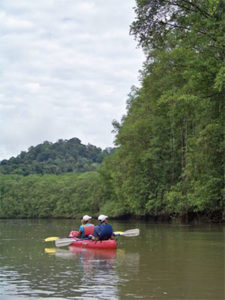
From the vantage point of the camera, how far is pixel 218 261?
1142 cm

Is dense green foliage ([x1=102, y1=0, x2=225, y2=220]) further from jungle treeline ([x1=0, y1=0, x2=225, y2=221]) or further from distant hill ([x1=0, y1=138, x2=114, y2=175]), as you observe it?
distant hill ([x1=0, y1=138, x2=114, y2=175])

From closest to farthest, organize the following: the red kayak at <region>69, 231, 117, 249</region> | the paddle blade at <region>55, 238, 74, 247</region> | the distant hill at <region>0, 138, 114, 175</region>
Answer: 1. the red kayak at <region>69, 231, 117, 249</region>
2. the paddle blade at <region>55, 238, 74, 247</region>
3. the distant hill at <region>0, 138, 114, 175</region>

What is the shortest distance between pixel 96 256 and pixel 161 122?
2437 cm

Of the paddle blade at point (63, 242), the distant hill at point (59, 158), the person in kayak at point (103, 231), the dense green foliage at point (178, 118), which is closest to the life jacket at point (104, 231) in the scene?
the person in kayak at point (103, 231)

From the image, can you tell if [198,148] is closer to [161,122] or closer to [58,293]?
[161,122]

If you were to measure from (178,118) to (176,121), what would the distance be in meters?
0.65

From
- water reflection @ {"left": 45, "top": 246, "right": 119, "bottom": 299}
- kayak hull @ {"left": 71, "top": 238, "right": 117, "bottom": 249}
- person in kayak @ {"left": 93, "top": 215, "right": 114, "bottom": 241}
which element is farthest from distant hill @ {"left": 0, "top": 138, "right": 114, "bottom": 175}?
water reflection @ {"left": 45, "top": 246, "right": 119, "bottom": 299}

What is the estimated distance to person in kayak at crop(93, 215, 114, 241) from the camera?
50.7 ft

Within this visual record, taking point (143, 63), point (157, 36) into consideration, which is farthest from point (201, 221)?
point (157, 36)

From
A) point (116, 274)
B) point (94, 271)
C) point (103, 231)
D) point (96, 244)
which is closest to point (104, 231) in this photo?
point (103, 231)

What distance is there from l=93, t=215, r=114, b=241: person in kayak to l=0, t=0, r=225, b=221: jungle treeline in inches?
248

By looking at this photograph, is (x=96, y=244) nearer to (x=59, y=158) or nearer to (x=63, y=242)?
→ (x=63, y=242)

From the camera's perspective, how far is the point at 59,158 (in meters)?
178

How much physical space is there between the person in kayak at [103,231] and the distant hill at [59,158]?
128397 millimetres
